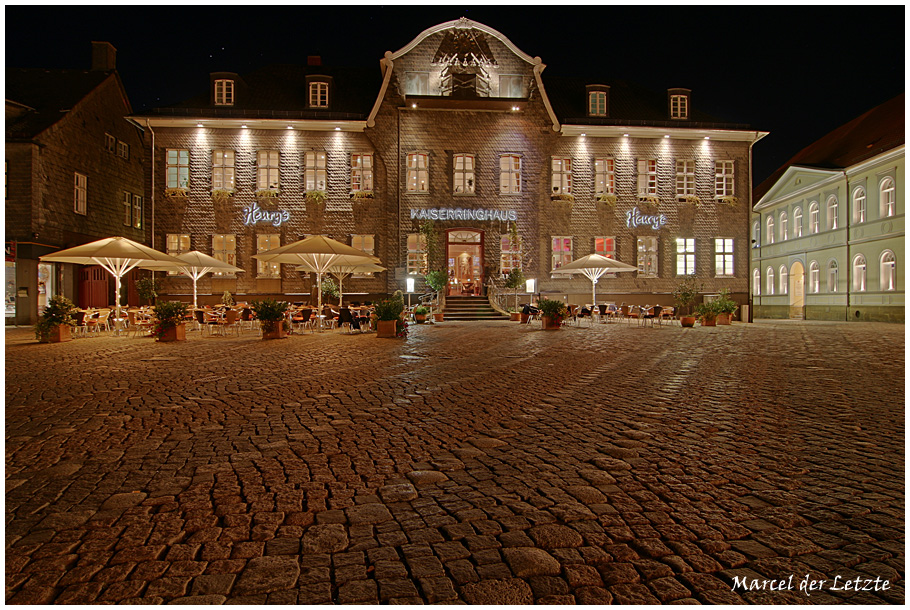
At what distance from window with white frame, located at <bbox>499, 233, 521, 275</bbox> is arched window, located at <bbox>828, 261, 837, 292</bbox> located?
61.0ft

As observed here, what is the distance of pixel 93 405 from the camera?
6.11m

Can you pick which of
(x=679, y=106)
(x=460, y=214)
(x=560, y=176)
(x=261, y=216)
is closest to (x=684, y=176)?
(x=679, y=106)

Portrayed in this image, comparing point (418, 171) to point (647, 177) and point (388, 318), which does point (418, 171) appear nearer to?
point (647, 177)

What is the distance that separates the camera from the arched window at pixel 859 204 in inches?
1086

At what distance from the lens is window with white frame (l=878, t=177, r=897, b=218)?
25.8 meters

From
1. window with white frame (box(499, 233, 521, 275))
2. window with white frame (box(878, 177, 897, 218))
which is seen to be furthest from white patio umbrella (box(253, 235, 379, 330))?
window with white frame (box(878, 177, 897, 218))

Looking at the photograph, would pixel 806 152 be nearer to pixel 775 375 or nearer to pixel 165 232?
pixel 775 375

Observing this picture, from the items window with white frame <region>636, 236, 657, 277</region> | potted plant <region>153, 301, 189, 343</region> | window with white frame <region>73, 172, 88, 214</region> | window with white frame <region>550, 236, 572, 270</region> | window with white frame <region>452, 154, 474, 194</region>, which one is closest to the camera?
potted plant <region>153, 301, 189, 343</region>

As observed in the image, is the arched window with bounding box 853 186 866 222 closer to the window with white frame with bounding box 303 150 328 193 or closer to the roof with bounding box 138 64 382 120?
the roof with bounding box 138 64 382 120

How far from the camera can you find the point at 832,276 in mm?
30141

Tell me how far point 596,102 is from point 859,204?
49.8 ft

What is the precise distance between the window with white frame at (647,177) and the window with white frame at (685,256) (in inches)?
121

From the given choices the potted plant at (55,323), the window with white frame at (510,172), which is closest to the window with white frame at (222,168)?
the potted plant at (55,323)

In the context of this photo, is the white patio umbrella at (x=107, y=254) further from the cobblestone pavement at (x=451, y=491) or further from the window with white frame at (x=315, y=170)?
the window with white frame at (x=315, y=170)
